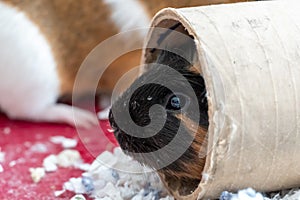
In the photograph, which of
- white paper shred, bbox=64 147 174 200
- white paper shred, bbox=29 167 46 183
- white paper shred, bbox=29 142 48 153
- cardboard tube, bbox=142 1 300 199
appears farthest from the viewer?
white paper shred, bbox=29 142 48 153

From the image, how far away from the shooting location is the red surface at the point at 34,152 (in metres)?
1.14

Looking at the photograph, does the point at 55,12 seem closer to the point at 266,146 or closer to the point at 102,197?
the point at 102,197

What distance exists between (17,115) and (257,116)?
0.68m

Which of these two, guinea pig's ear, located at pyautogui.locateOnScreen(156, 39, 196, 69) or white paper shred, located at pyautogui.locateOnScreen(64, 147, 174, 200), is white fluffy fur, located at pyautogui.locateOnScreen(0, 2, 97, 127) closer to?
white paper shred, located at pyautogui.locateOnScreen(64, 147, 174, 200)

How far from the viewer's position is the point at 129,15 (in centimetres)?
139

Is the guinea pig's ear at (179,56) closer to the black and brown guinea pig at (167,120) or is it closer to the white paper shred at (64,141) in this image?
the black and brown guinea pig at (167,120)

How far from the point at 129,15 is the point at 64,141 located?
30 cm

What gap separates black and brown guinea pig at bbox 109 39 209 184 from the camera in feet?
3.00

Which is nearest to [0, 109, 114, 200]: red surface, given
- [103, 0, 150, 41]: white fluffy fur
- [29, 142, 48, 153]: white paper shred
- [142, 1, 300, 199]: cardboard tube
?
[29, 142, 48, 153]: white paper shred

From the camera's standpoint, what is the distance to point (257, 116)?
2.88 feet

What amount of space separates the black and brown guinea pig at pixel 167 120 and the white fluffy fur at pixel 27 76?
437mm

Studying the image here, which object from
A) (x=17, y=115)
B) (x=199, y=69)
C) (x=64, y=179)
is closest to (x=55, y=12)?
(x=17, y=115)

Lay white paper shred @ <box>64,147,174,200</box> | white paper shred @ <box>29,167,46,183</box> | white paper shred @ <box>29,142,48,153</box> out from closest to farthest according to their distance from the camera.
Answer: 1. white paper shred @ <box>64,147,174,200</box>
2. white paper shred @ <box>29,167,46,183</box>
3. white paper shred @ <box>29,142,48,153</box>

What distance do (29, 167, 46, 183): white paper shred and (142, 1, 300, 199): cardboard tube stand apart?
0.35 metres
